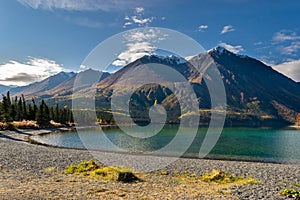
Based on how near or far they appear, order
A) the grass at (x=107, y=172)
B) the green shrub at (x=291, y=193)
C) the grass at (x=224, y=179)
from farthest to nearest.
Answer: the grass at (x=224, y=179), the grass at (x=107, y=172), the green shrub at (x=291, y=193)

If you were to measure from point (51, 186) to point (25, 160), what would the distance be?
12284 mm

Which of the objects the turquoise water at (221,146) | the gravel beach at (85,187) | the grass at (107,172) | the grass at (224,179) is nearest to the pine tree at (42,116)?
the turquoise water at (221,146)

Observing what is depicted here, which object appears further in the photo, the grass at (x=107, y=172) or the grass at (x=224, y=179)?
the grass at (x=224, y=179)

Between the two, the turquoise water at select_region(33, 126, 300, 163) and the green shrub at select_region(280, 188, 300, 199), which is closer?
the green shrub at select_region(280, 188, 300, 199)

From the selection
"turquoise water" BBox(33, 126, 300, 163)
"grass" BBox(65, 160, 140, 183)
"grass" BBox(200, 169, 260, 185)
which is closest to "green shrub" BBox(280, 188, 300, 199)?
"grass" BBox(200, 169, 260, 185)

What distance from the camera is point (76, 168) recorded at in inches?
929

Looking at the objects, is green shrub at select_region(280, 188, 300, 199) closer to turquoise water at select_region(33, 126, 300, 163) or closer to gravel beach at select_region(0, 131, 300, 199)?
gravel beach at select_region(0, 131, 300, 199)

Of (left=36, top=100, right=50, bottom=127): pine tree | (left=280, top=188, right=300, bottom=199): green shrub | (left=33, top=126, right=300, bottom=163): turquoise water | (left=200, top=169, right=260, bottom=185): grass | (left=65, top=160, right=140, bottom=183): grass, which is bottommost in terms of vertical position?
(left=33, top=126, right=300, bottom=163): turquoise water

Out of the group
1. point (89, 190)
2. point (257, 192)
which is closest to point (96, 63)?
point (89, 190)

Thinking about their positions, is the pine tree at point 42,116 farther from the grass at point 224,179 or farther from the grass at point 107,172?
the grass at point 224,179

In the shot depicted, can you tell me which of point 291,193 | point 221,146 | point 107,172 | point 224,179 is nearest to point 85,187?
point 107,172

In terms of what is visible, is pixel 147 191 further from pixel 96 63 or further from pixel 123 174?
pixel 96 63

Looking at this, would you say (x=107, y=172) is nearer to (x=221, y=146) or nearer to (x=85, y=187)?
(x=85, y=187)

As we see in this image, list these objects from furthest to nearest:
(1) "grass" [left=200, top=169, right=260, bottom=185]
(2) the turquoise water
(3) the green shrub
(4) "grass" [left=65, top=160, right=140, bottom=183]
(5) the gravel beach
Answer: (2) the turquoise water → (1) "grass" [left=200, top=169, right=260, bottom=185] → (4) "grass" [left=65, top=160, right=140, bottom=183] → (3) the green shrub → (5) the gravel beach
